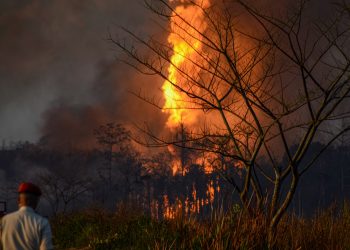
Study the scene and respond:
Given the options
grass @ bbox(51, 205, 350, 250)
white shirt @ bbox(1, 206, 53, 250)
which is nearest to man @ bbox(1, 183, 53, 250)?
white shirt @ bbox(1, 206, 53, 250)

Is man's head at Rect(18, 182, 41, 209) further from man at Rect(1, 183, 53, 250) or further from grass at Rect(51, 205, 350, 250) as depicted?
grass at Rect(51, 205, 350, 250)

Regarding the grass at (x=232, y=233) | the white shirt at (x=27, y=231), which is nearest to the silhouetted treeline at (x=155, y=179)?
the grass at (x=232, y=233)

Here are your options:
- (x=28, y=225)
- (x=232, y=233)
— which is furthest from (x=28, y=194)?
(x=232, y=233)

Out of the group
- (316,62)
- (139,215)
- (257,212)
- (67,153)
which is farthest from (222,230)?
(67,153)

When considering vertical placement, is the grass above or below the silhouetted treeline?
below

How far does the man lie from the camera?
502 centimetres

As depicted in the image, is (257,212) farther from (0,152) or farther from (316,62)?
(0,152)

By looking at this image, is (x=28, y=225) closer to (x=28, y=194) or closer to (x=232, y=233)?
(x=28, y=194)

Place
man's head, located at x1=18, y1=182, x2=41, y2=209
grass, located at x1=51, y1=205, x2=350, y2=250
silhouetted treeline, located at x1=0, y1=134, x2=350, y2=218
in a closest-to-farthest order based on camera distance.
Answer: man's head, located at x1=18, y1=182, x2=41, y2=209
grass, located at x1=51, y1=205, x2=350, y2=250
silhouetted treeline, located at x1=0, y1=134, x2=350, y2=218

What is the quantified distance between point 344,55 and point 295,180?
2.34m

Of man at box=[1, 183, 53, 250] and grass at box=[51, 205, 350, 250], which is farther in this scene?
grass at box=[51, 205, 350, 250]

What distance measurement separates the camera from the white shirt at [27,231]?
5031 millimetres

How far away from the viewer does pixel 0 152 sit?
638 ft

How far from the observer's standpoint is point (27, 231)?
505 cm
